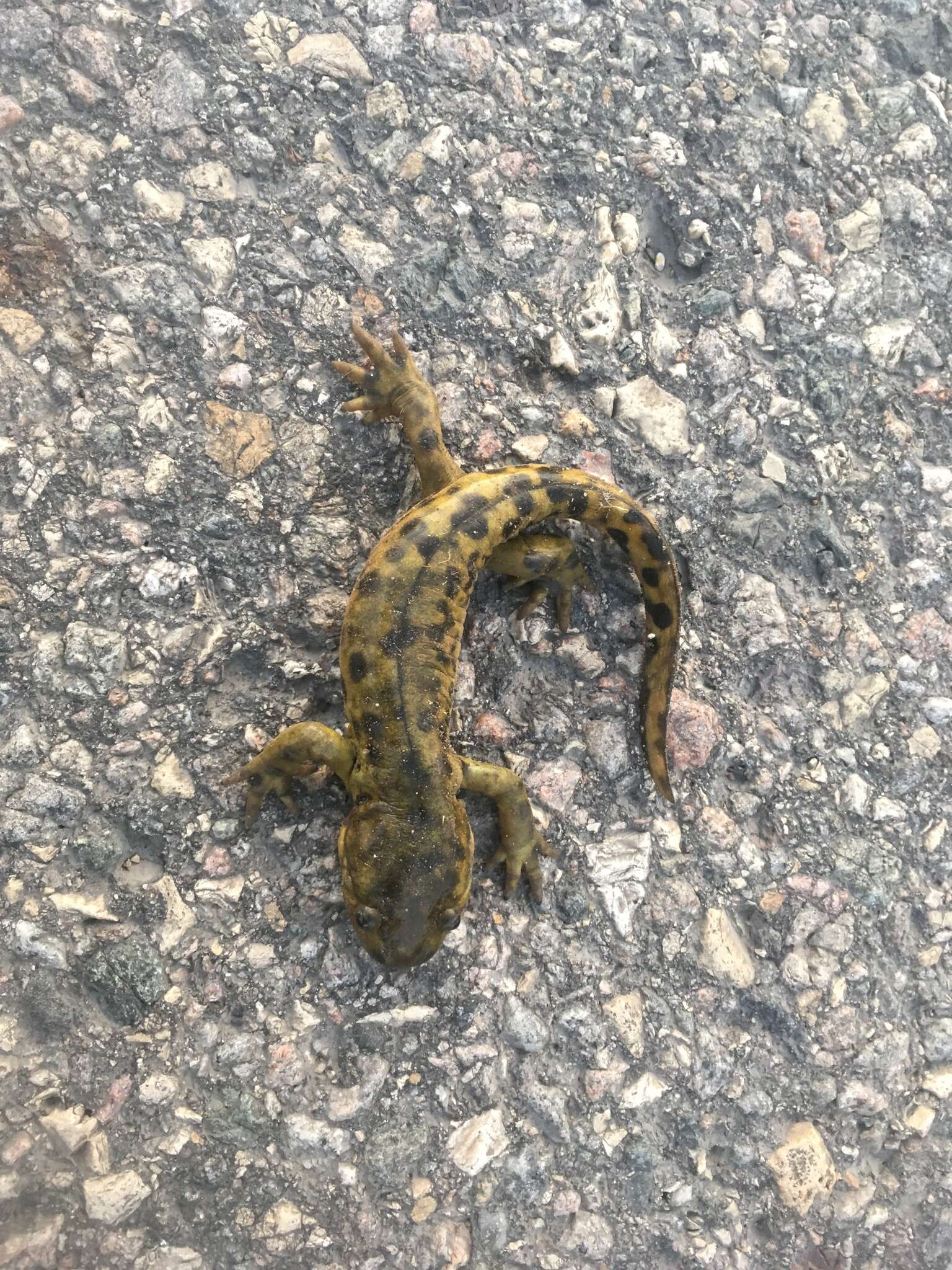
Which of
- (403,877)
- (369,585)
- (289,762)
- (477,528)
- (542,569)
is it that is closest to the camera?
(403,877)

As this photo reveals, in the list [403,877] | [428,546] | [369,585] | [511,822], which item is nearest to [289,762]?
[403,877]

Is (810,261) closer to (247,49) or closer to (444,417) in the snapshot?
(444,417)

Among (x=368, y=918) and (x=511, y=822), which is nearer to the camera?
(x=368, y=918)

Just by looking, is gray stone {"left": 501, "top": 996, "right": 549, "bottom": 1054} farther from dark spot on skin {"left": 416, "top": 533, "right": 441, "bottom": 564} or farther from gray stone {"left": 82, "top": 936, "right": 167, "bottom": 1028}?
dark spot on skin {"left": 416, "top": 533, "right": 441, "bottom": 564}

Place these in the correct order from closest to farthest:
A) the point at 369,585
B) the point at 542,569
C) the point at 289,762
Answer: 1. the point at 289,762
2. the point at 369,585
3. the point at 542,569

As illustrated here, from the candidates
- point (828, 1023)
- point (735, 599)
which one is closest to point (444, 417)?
point (735, 599)

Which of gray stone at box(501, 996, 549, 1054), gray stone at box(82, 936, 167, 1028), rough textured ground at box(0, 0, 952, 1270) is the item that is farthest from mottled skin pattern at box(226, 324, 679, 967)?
gray stone at box(82, 936, 167, 1028)

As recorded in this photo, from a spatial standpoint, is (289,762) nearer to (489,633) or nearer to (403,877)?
(403,877)

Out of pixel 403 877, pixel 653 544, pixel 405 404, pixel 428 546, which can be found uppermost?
pixel 405 404
